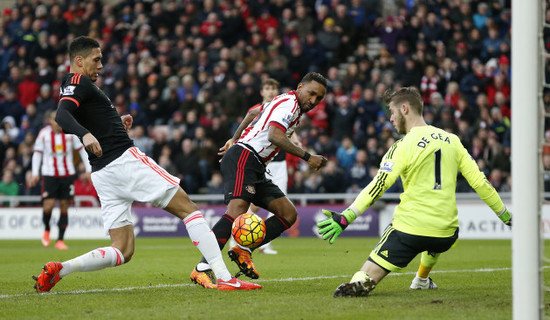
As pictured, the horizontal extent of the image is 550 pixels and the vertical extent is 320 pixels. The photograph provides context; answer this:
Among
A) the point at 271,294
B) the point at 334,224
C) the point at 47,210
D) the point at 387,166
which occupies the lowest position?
the point at 47,210

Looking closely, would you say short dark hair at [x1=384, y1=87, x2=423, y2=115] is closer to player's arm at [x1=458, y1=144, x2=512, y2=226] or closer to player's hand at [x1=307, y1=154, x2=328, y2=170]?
player's arm at [x1=458, y1=144, x2=512, y2=226]

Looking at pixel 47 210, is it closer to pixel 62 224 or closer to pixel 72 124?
pixel 62 224

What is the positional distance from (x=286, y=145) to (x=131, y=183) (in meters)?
1.43

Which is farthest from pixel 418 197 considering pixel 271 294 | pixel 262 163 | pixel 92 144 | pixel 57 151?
pixel 57 151

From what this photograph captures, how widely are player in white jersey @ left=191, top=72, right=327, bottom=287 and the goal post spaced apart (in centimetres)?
275

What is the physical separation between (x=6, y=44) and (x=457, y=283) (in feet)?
64.6

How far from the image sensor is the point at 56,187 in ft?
47.5

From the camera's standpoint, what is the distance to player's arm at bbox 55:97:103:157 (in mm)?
6043

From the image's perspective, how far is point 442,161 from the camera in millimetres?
6277

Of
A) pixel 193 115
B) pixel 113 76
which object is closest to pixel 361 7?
pixel 193 115

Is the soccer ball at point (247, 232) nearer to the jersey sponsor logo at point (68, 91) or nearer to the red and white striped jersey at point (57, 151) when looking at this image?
the jersey sponsor logo at point (68, 91)

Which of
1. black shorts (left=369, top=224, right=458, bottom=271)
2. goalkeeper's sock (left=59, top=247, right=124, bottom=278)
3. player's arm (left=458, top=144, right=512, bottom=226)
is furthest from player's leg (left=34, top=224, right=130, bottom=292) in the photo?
player's arm (left=458, top=144, right=512, bottom=226)

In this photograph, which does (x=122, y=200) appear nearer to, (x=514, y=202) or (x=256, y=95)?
(x=514, y=202)

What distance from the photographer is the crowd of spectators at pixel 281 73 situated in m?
18.2
